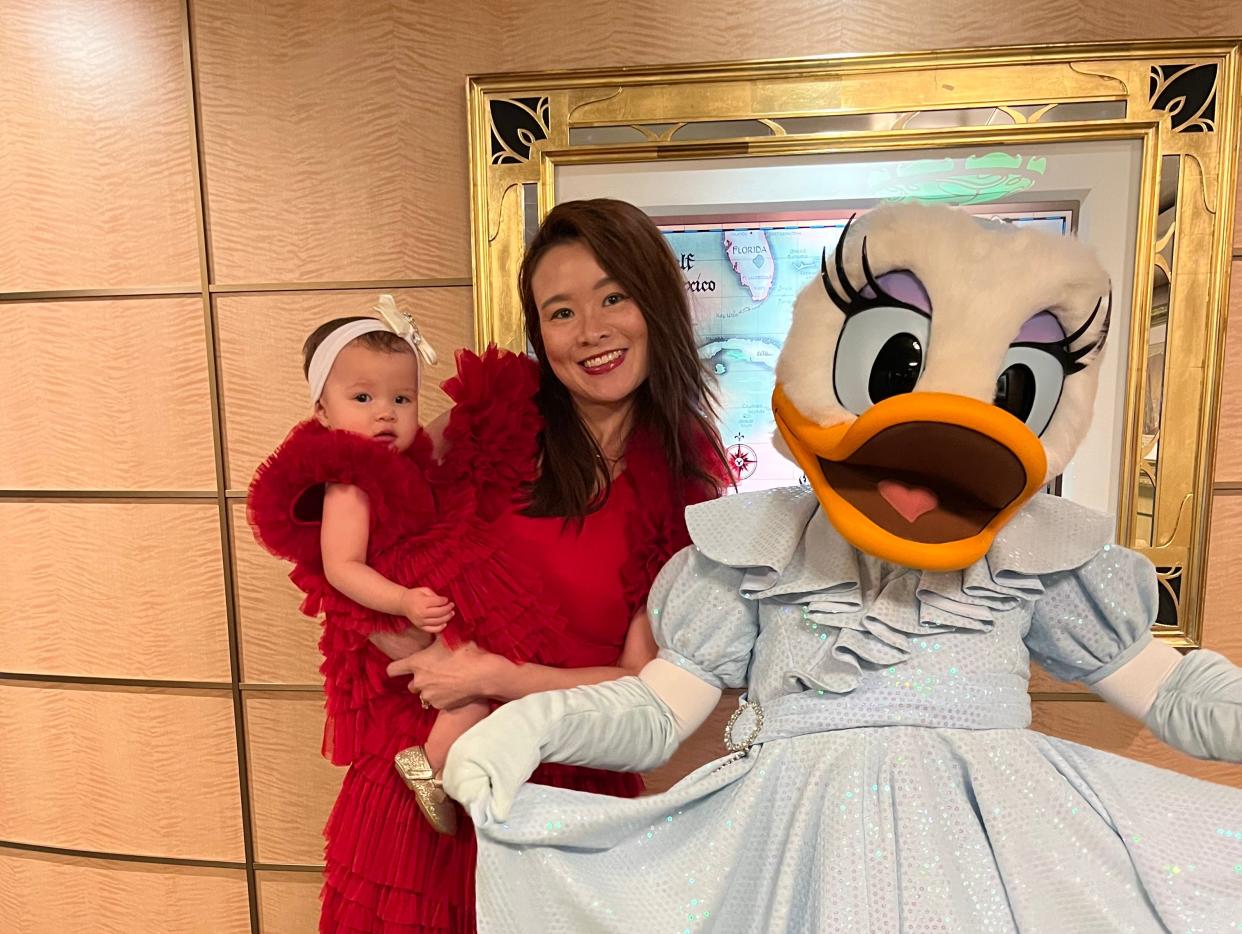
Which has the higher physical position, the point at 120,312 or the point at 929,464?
the point at 120,312

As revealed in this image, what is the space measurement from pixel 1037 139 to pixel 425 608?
3.45 ft

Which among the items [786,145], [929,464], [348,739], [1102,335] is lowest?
[348,739]

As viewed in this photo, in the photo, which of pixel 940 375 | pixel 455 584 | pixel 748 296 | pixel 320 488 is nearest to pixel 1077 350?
pixel 940 375

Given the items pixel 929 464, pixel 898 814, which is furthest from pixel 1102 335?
pixel 898 814

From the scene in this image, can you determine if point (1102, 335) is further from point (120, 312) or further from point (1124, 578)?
point (120, 312)

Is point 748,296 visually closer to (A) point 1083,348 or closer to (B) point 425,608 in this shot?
(A) point 1083,348

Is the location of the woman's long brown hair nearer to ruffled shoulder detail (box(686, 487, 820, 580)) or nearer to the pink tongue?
ruffled shoulder detail (box(686, 487, 820, 580))

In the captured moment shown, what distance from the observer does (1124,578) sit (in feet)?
2.46

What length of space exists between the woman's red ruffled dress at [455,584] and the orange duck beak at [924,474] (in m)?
0.29

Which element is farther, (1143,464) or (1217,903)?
(1143,464)

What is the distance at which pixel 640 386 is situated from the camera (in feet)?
3.26

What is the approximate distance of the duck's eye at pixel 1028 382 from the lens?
0.67 m

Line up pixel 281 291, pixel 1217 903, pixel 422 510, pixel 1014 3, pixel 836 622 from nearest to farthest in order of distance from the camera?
pixel 1217 903
pixel 836 622
pixel 422 510
pixel 1014 3
pixel 281 291

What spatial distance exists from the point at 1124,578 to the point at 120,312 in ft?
4.92
